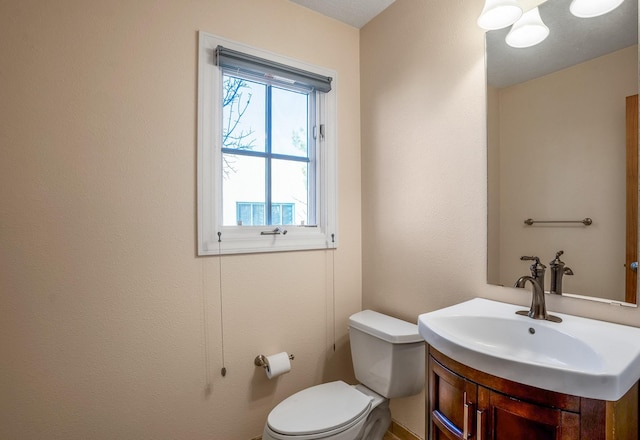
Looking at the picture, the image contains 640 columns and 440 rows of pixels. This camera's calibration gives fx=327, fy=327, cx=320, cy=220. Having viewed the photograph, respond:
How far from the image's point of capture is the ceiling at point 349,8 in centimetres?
188

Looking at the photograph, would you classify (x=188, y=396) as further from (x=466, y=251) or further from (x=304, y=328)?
(x=466, y=251)

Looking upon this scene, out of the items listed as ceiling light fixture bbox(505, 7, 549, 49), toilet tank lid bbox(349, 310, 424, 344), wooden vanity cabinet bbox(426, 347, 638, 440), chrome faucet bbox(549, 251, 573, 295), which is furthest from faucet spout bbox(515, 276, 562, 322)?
ceiling light fixture bbox(505, 7, 549, 49)

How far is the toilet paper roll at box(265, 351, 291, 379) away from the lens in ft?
5.55

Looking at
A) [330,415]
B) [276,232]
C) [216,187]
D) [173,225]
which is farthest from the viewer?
[276,232]

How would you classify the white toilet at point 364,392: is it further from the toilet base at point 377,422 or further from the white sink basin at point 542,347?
the white sink basin at point 542,347

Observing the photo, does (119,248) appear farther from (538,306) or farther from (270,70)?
(538,306)

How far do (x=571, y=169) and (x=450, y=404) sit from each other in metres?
0.97

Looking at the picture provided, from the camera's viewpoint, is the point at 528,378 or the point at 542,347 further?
the point at 542,347

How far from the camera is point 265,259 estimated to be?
1807mm

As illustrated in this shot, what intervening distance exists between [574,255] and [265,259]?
139cm

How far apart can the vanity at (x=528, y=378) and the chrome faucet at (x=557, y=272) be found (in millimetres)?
108

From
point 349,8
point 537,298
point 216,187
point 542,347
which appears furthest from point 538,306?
point 349,8

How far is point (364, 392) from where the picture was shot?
170 centimetres

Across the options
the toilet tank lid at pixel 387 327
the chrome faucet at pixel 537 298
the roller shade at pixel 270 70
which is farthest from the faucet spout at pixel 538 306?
the roller shade at pixel 270 70
